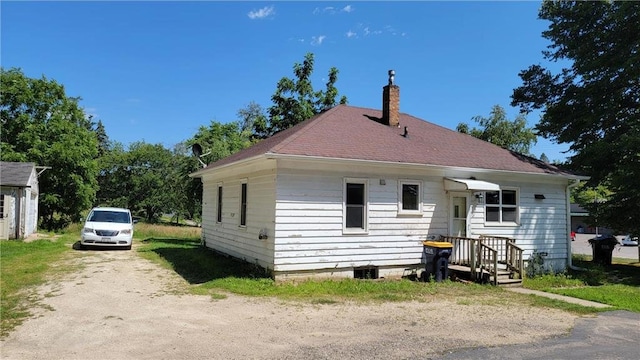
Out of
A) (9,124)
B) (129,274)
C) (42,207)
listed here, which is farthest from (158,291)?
(9,124)

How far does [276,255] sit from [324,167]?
98.3 inches

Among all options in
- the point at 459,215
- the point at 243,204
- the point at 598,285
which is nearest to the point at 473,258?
the point at 459,215

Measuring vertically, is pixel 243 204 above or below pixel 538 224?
above

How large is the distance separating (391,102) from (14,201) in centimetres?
1708

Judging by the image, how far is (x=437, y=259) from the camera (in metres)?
11.4

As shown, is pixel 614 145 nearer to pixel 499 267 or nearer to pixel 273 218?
pixel 499 267

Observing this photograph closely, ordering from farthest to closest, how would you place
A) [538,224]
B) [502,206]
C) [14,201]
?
[14,201] → [538,224] → [502,206]

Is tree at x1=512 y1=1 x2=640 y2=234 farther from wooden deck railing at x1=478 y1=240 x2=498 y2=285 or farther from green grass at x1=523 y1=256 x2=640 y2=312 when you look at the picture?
wooden deck railing at x1=478 y1=240 x2=498 y2=285

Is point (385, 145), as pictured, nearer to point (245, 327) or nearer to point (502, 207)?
point (502, 207)

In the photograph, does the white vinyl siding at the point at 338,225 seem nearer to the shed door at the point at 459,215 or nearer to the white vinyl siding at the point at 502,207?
the shed door at the point at 459,215

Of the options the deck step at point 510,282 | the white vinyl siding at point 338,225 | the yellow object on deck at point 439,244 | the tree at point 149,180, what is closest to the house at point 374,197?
the white vinyl siding at point 338,225

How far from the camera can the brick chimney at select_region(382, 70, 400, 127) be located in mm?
14656

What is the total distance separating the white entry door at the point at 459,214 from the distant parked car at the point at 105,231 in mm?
12074

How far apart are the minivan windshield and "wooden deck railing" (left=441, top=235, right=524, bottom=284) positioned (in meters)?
12.5
